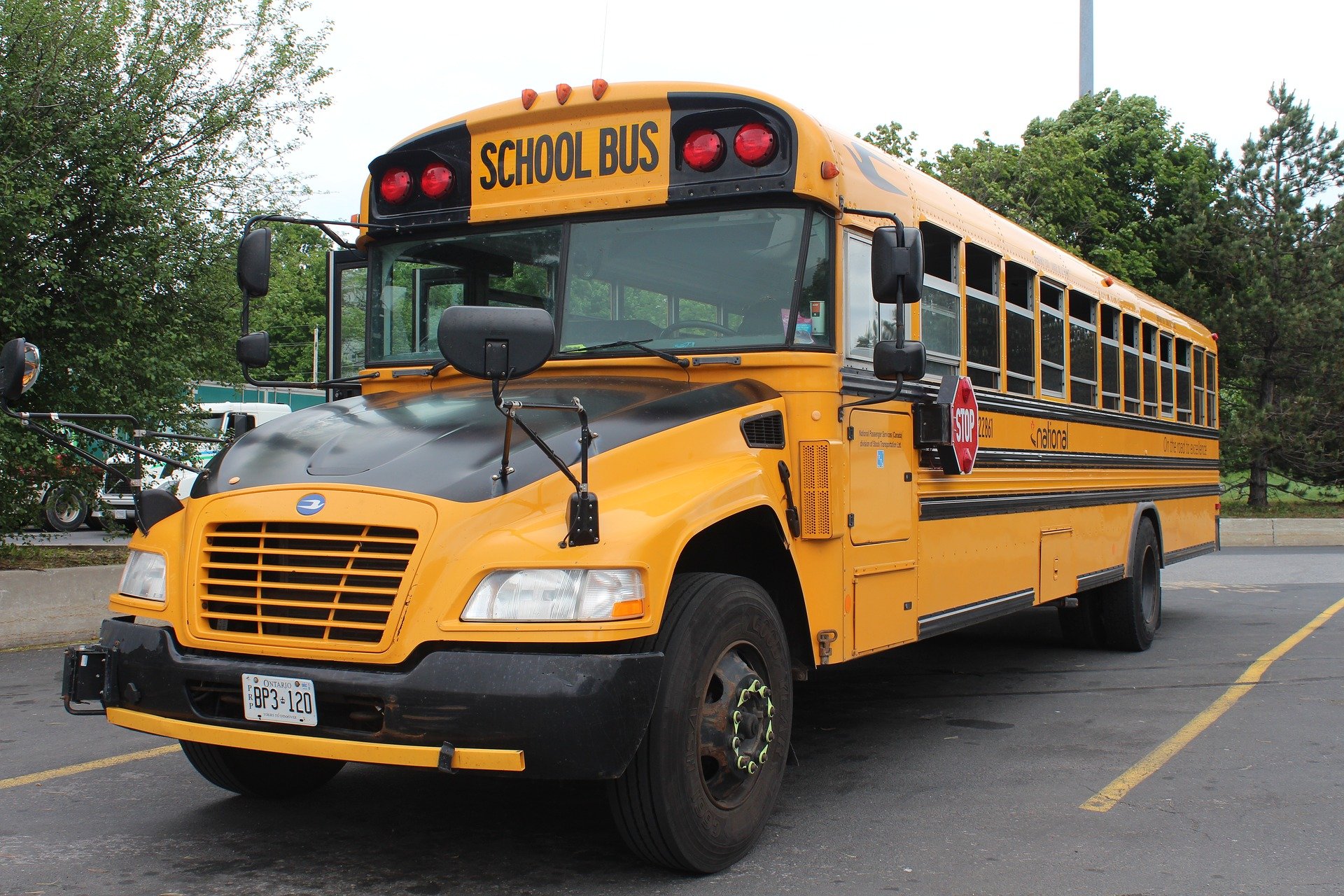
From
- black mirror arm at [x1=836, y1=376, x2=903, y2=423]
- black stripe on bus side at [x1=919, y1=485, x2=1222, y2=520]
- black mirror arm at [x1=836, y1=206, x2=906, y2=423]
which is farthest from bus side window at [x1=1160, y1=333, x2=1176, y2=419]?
black mirror arm at [x1=836, y1=206, x2=906, y2=423]

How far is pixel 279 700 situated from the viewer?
139 inches

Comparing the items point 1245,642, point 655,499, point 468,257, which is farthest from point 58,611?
point 1245,642

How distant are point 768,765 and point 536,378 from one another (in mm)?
1672

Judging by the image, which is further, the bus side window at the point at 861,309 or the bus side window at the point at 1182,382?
the bus side window at the point at 1182,382

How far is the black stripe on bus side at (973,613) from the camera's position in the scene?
5504mm

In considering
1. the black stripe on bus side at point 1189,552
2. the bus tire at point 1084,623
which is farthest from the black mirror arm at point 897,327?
the black stripe on bus side at point 1189,552

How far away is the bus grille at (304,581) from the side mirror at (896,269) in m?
1.89

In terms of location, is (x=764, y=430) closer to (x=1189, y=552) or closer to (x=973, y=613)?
(x=973, y=613)

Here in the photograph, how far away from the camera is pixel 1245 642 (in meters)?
9.34

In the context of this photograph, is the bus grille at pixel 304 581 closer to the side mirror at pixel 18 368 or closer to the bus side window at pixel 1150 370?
the side mirror at pixel 18 368

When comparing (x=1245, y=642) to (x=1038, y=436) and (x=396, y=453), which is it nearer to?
(x=1038, y=436)

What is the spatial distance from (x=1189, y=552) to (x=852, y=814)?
22.6 ft

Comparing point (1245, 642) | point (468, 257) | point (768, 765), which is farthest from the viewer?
point (1245, 642)

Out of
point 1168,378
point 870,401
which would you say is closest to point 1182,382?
point 1168,378
